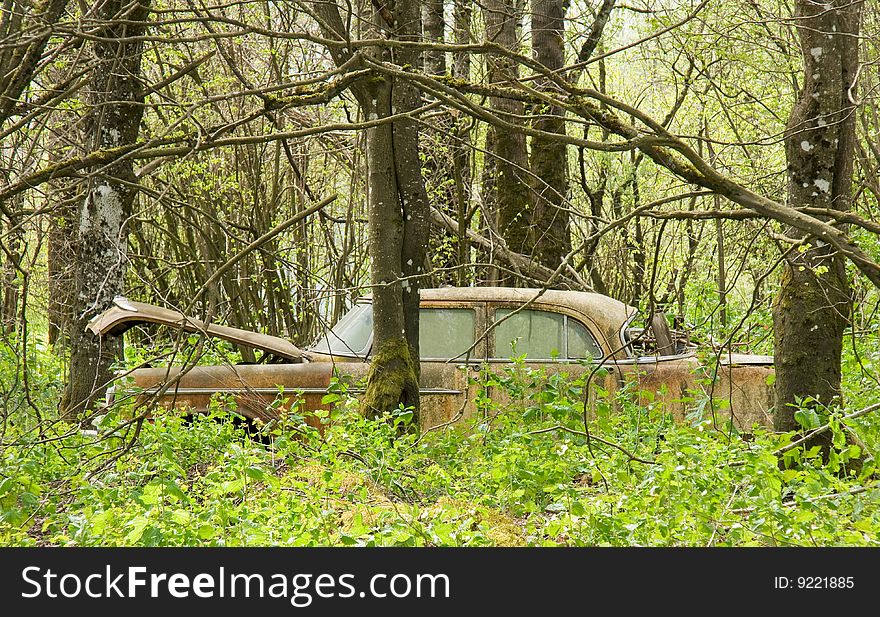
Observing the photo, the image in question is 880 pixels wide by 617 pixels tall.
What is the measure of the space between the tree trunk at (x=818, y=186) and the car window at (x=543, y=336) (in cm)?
200

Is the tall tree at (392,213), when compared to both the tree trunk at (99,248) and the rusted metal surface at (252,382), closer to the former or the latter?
the rusted metal surface at (252,382)

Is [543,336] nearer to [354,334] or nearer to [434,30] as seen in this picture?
[354,334]

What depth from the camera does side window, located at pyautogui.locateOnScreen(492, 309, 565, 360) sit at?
7.95 meters

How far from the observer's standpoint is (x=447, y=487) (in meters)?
5.43

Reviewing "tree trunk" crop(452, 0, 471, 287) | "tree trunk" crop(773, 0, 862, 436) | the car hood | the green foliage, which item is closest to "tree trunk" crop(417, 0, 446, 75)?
"tree trunk" crop(452, 0, 471, 287)

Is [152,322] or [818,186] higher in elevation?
[818,186]

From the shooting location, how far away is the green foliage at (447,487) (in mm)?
4082

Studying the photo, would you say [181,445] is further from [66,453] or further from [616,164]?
[616,164]

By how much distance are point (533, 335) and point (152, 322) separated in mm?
3136

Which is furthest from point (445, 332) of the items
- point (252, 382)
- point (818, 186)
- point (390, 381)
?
point (818, 186)

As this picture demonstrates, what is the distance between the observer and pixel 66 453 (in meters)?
5.96

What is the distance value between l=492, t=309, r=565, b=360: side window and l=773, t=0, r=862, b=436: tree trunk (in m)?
2.17

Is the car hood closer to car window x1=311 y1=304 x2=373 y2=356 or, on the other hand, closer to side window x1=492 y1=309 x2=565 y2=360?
car window x1=311 y1=304 x2=373 y2=356

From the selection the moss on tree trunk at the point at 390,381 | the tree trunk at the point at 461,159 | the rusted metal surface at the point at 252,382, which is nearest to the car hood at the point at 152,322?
the rusted metal surface at the point at 252,382
